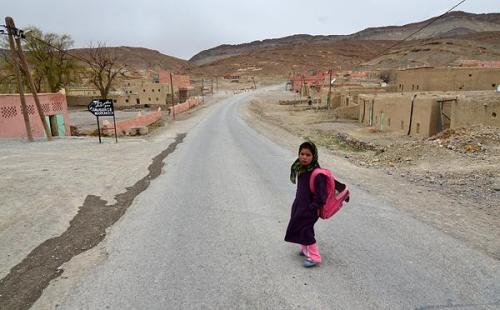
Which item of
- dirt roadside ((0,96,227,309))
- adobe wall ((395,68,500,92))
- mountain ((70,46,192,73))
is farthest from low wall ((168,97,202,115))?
mountain ((70,46,192,73))

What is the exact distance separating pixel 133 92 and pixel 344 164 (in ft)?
179

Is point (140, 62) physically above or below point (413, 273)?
above

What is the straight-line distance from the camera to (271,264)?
4176 mm

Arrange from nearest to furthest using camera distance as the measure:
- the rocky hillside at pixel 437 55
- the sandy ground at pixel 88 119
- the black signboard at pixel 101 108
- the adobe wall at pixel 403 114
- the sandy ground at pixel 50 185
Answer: the sandy ground at pixel 50 185 → the adobe wall at pixel 403 114 → the black signboard at pixel 101 108 → the sandy ground at pixel 88 119 → the rocky hillside at pixel 437 55

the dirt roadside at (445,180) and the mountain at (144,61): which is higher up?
the mountain at (144,61)

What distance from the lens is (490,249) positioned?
4.41 metres

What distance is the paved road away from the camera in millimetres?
3439

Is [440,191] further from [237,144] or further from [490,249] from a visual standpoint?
[237,144]

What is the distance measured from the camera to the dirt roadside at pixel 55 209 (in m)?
4.23

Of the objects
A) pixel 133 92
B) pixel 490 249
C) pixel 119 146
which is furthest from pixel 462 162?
pixel 133 92

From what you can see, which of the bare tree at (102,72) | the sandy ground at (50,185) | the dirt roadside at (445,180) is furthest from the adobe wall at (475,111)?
the bare tree at (102,72)

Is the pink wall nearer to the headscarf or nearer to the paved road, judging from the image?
the paved road

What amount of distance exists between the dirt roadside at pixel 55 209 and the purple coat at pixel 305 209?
101 inches

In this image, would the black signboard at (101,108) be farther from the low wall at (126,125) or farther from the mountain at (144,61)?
the mountain at (144,61)
